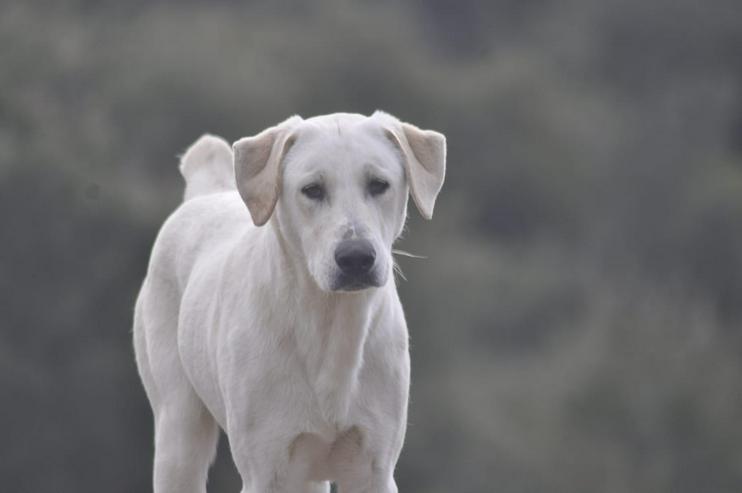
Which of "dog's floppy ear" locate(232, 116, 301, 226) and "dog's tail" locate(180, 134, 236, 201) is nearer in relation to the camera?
"dog's floppy ear" locate(232, 116, 301, 226)

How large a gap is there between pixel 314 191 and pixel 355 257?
38 cm

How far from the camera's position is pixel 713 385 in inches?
1513

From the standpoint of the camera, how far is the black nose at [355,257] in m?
8.05

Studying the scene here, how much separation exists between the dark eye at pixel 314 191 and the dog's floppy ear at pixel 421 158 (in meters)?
0.40

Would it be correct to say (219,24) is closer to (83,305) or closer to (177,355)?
(83,305)

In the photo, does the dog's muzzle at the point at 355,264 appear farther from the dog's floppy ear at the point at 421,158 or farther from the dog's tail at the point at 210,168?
the dog's tail at the point at 210,168

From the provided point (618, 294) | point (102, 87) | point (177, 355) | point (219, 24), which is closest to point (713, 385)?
point (618, 294)

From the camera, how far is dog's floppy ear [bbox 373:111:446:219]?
8453mm

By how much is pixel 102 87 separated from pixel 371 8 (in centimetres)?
1515

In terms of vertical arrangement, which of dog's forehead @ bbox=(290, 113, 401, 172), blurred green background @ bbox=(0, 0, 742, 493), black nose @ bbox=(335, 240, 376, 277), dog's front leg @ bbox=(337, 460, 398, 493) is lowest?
blurred green background @ bbox=(0, 0, 742, 493)

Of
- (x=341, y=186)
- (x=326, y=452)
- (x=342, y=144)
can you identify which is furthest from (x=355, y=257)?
(x=326, y=452)

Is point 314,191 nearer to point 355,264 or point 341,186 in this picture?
point 341,186

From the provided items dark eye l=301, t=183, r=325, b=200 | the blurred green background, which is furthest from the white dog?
the blurred green background

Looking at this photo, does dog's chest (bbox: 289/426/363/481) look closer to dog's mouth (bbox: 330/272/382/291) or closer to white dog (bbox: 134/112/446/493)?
white dog (bbox: 134/112/446/493)
